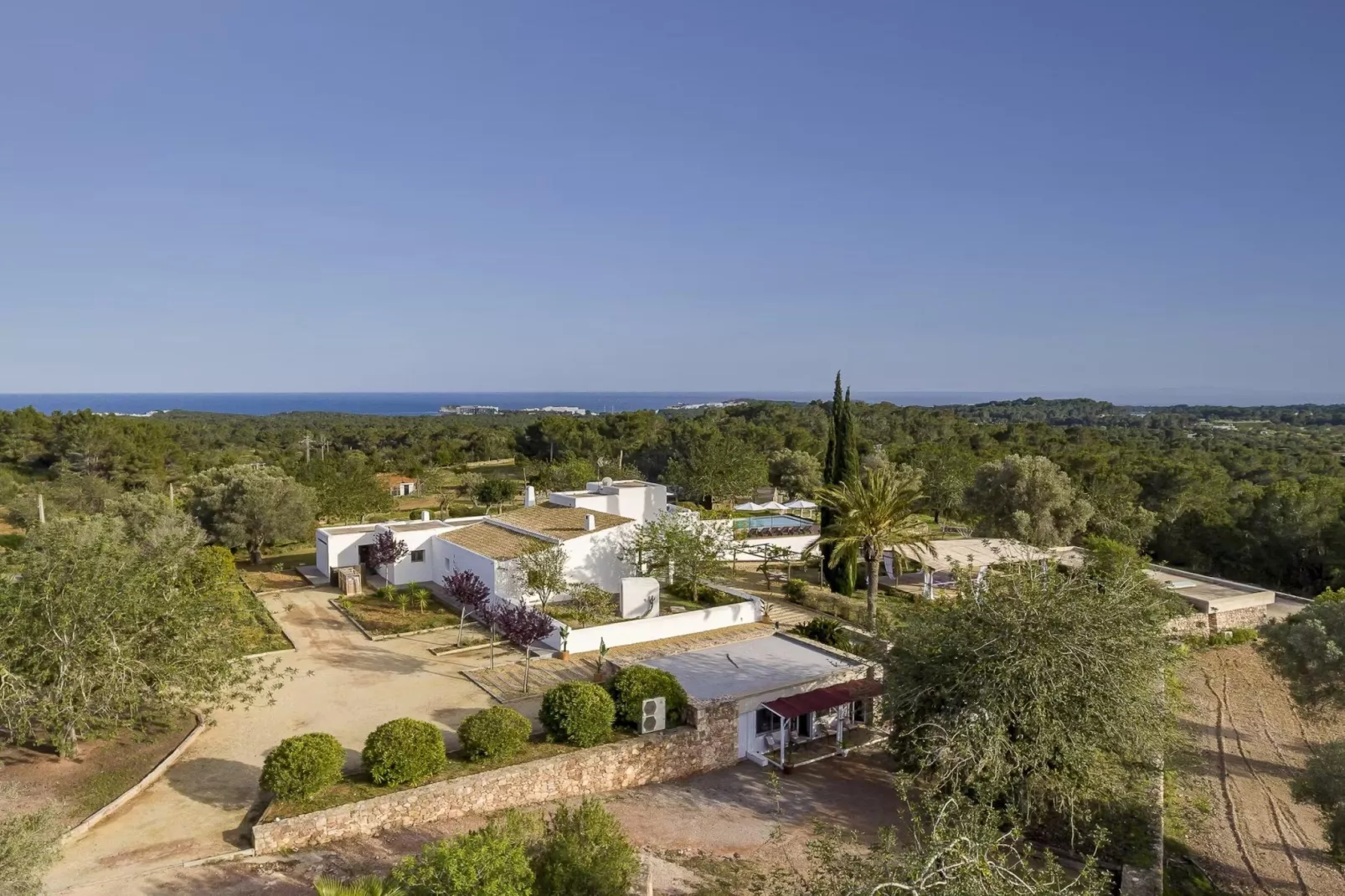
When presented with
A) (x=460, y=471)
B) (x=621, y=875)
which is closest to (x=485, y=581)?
(x=621, y=875)

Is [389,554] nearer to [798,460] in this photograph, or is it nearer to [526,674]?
[526,674]

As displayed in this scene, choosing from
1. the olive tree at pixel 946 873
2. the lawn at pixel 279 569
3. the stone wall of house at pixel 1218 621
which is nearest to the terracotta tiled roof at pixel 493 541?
the lawn at pixel 279 569

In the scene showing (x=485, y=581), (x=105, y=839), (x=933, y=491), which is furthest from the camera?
(x=933, y=491)

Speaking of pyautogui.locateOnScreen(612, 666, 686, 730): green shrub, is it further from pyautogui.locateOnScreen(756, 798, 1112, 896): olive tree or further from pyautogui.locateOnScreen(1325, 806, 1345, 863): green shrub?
pyautogui.locateOnScreen(1325, 806, 1345, 863): green shrub

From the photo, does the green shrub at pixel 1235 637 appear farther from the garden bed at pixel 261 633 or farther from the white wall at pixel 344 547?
the white wall at pixel 344 547

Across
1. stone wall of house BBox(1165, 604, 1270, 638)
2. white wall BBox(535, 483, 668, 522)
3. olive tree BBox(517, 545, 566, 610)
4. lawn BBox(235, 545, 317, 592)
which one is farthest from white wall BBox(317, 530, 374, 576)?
stone wall of house BBox(1165, 604, 1270, 638)

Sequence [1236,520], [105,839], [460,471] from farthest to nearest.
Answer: [460,471], [1236,520], [105,839]

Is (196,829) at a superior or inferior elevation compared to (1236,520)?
inferior
